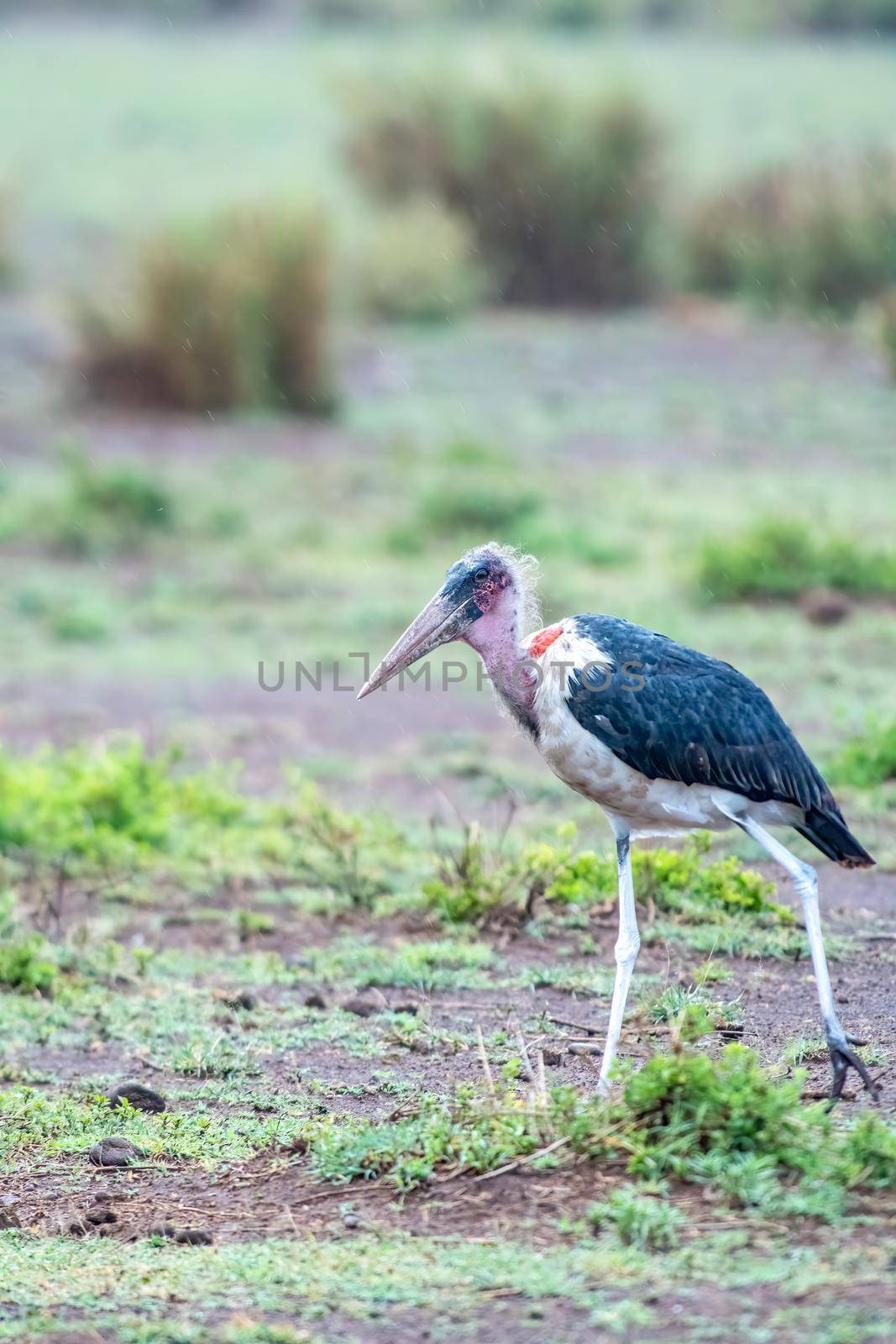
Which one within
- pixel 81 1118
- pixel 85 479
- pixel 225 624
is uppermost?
pixel 85 479

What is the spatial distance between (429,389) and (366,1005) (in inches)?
447

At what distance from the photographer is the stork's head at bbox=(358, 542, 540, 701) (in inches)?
181

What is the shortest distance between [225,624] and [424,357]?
7.57 m

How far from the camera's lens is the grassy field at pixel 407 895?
3.48m

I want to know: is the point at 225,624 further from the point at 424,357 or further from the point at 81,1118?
the point at 424,357

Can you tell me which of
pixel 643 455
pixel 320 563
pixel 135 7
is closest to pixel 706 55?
pixel 135 7

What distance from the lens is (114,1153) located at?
4289 mm

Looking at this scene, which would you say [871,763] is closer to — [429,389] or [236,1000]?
[236,1000]

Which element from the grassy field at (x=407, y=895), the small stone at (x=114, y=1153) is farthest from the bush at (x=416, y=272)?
the small stone at (x=114, y=1153)

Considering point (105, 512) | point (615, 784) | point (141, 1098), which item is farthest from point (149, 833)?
point (105, 512)

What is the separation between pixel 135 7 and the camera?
3769 centimetres

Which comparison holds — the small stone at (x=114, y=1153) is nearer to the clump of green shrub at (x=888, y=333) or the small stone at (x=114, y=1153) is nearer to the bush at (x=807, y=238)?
the clump of green shrub at (x=888, y=333)

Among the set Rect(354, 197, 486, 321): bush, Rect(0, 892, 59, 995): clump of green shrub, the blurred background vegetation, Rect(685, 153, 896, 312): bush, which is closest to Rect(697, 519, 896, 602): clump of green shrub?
the blurred background vegetation

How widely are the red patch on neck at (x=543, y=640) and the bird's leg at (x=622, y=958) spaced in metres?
0.47
